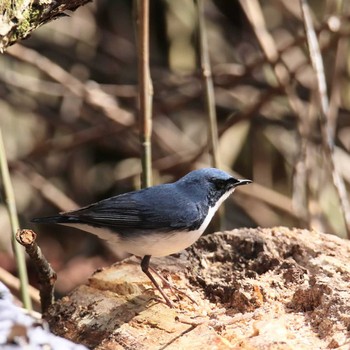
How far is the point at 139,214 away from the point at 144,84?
1.92 ft

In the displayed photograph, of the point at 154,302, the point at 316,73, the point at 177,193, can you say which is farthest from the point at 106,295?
the point at 316,73

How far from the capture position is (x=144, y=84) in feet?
10.9

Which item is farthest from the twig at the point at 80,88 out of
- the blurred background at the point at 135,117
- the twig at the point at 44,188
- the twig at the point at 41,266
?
the twig at the point at 41,266

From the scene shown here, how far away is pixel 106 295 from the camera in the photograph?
2.79 metres

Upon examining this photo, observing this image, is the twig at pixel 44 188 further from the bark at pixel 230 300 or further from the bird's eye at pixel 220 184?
the bark at pixel 230 300

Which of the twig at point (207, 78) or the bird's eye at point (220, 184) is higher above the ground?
the twig at point (207, 78)

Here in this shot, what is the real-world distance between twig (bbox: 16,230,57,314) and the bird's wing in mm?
250

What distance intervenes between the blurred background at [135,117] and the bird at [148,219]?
6.87ft

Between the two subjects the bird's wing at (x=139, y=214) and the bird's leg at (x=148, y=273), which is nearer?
the bird's leg at (x=148, y=273)

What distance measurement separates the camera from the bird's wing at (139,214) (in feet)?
10.2

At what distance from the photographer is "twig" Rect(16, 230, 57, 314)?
103 inches

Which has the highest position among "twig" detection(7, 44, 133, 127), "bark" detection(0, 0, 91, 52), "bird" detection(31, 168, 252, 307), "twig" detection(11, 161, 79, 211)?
"bark" detection(0, 0, 91, 52)

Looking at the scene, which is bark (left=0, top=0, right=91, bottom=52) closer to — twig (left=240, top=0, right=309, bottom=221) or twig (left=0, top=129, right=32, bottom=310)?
twig (left=0, top=129, right=32, bottom=310)

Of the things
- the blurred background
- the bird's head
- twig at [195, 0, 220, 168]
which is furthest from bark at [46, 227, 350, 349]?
the blurred background
